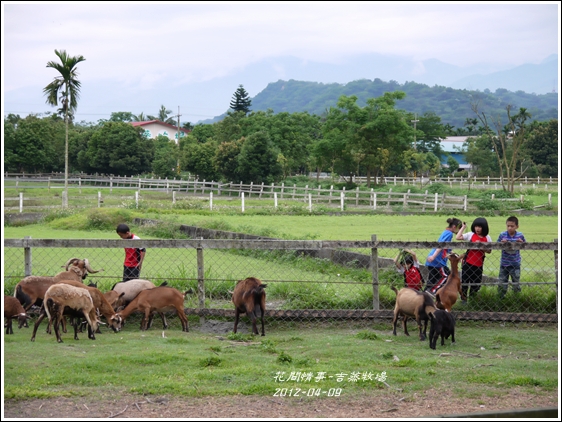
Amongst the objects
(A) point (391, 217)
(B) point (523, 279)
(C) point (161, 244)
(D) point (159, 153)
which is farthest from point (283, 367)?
(D) point (159, 153)

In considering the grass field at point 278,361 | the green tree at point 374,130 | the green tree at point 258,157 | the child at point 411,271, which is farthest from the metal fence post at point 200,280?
the green tree at point 374,130

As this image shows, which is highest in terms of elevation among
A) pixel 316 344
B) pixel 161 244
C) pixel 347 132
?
pixel 347 132

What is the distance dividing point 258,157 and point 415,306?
137 ft

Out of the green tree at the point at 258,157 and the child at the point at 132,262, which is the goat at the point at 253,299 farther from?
the green tree at the point at 258,157

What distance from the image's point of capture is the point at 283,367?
6.42 metres

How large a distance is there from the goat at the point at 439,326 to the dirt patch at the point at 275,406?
5.56 feet

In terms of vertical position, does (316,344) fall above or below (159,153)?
below

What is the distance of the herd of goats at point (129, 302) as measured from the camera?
7.36m

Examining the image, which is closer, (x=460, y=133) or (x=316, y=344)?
(x=316, y=344)

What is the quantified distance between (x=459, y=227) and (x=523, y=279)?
1631 millimetres

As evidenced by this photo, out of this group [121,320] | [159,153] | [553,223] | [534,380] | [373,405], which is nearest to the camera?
[373,405]

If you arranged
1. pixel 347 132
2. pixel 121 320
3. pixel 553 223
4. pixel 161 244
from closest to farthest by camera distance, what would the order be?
pixel 121 320, pixel 161 244, pixel 553 223, pixel 347 132

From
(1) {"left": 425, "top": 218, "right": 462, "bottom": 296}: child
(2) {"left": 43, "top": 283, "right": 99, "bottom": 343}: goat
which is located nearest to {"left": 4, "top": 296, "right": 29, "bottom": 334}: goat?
(2) {"left": 43, "top": 283, "right": 99, "bottom": 343}: goat

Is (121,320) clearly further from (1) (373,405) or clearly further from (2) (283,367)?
(1) (373,405)
